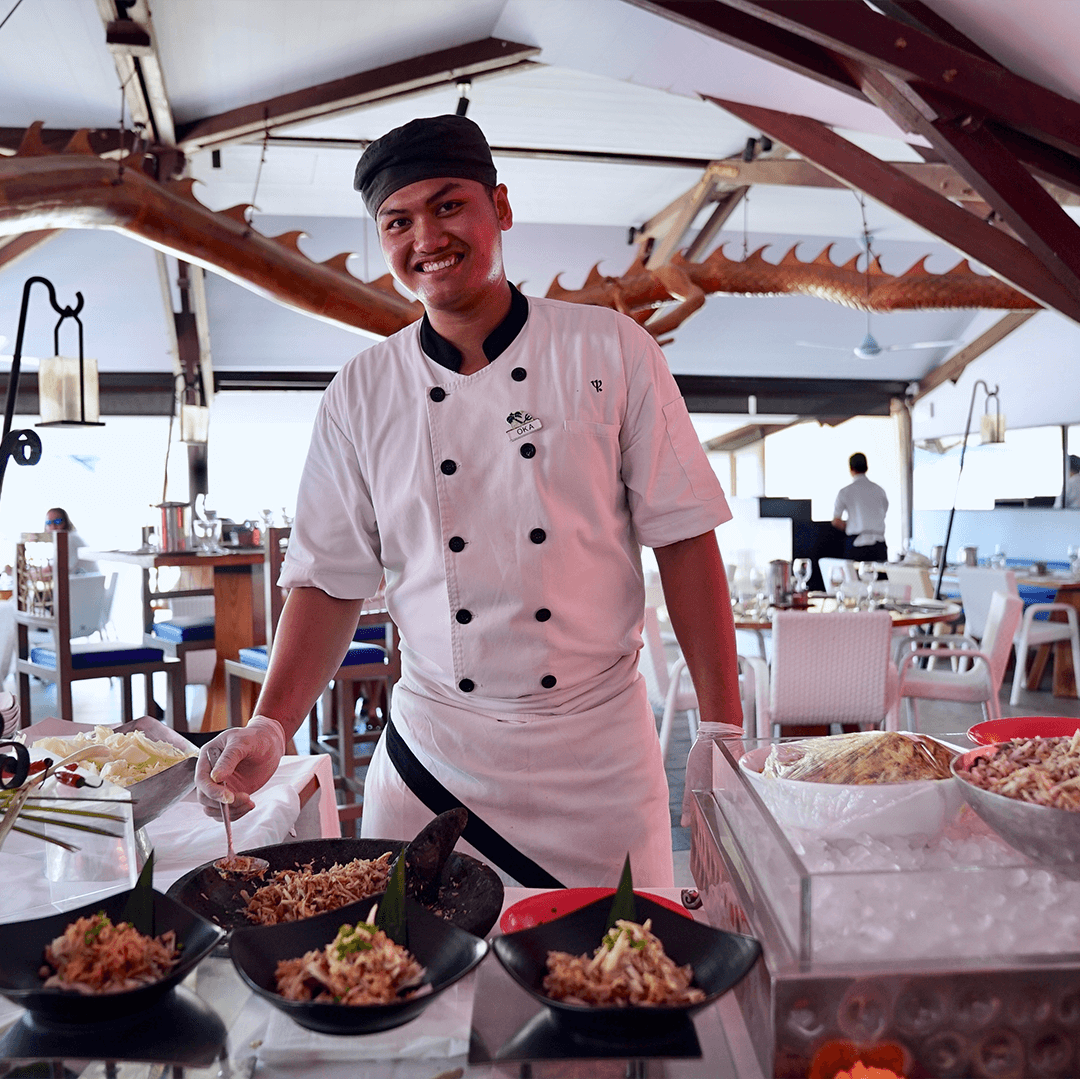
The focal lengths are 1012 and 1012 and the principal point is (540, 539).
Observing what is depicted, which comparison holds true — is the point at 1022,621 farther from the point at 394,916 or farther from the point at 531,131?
the point at 394,916

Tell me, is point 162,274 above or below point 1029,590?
above

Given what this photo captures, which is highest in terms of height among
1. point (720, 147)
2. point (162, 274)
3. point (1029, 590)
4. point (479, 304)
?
point (720, 147)

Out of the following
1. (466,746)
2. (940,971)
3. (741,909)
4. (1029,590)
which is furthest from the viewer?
(1029,590)

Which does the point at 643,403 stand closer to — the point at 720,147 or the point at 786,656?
the point at 786,656

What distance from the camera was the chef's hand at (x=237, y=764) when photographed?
1.17 metres

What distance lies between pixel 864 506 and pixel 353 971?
834 centimetres

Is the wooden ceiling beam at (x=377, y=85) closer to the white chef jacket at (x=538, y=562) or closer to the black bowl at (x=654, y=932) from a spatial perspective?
the white chef jacket at (x=538, y=562)

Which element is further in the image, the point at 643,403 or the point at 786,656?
the point at 786,656

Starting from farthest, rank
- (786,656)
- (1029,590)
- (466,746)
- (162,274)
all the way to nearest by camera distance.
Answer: (162,274) < (1029,590) < (786,656) < (466,746)

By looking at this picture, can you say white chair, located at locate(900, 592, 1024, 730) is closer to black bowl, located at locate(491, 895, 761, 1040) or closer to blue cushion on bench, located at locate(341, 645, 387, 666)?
blue cushion on bench, located at locate(341, 645, 387, 666)

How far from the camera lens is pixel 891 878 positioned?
73cm

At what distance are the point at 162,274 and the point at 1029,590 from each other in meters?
7.42

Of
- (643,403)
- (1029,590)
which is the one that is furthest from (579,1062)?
(1029,590)

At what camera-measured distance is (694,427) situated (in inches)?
69.1
